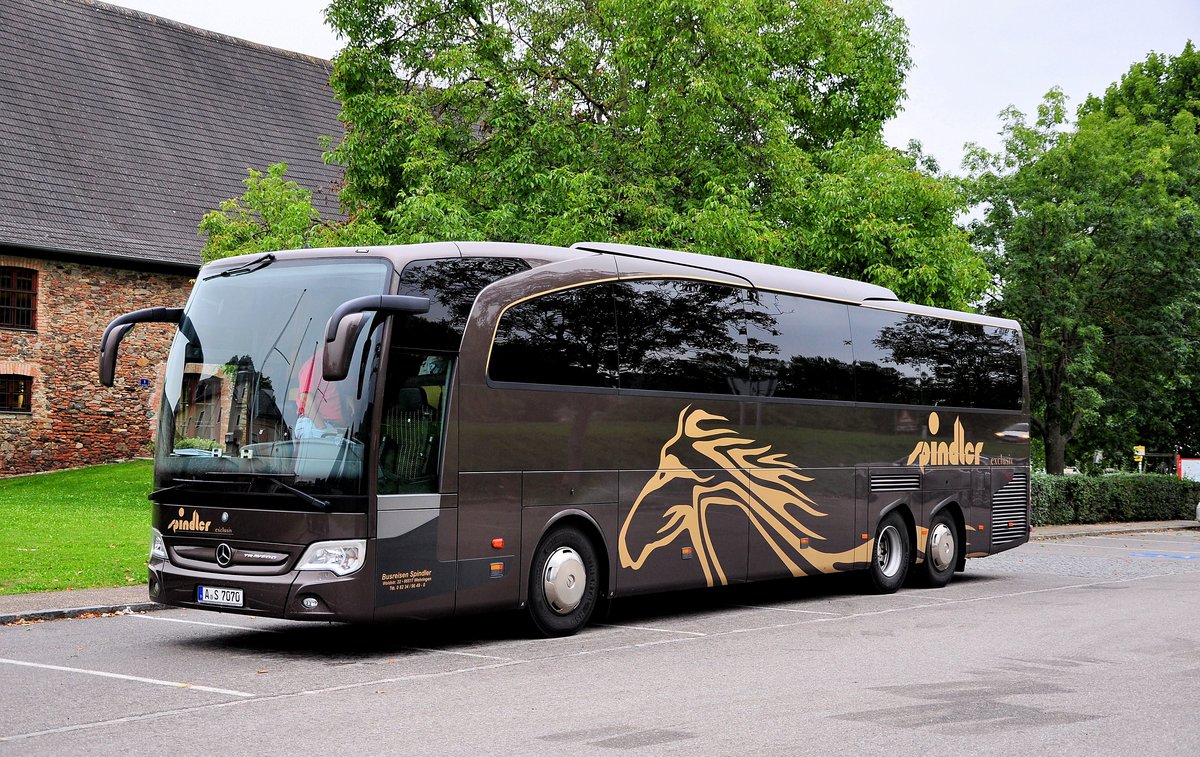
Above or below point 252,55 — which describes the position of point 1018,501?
below

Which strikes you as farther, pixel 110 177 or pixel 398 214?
pixel 110 177

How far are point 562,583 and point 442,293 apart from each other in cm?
281

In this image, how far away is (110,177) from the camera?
35.6 m

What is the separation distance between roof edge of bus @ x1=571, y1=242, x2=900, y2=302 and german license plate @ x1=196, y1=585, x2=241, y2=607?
4.34m

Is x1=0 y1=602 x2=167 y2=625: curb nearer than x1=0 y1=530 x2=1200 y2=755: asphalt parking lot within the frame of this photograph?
No

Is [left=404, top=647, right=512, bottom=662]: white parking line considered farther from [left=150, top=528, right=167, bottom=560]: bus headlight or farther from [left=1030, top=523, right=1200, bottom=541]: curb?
[left=1030, top=523, right=1200, bottom=541]: curb

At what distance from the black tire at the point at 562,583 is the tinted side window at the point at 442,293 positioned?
7.01 ft

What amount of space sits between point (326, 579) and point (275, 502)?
0.72 m

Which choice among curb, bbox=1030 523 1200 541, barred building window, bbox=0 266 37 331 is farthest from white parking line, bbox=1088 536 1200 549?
barred building window, bbox=0 266 37 331

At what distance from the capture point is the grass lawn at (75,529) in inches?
602

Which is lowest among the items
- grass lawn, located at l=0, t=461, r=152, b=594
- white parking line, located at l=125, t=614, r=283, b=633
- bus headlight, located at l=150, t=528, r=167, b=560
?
white parking line, located at l=125, t=614, r=283, b=633

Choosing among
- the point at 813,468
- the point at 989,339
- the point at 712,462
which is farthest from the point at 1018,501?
the point at 712,462

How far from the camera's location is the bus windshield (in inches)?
402

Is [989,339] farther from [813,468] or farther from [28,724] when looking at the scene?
[28,724]
